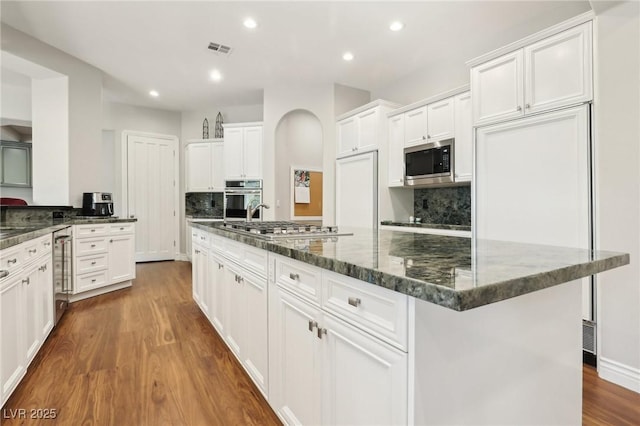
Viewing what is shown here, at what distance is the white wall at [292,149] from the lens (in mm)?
5084

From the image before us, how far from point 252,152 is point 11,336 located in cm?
396

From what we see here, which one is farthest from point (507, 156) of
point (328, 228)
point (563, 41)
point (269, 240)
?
point (269, 240)

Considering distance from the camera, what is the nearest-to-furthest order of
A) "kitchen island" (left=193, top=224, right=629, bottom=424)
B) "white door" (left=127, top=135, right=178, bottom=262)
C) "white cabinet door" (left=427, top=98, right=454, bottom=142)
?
"kitchen island" (left=193, top=224, right=629, bottom=424), "white cabinet door" (left=427, top=98, right=454, bottom=142), "white door" (left=127, top=135, right=178, bottom=262)

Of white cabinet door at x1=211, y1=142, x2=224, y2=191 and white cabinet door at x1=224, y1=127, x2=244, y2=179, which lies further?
white cabinet door at x1=211, y1=142, x2=224, y2=191

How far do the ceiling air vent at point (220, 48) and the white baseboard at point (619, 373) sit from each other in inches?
171

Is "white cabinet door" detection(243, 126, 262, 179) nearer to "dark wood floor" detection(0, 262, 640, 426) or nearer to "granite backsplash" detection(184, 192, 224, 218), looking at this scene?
"granite backsplash" detection(184, 192, 224, 218)


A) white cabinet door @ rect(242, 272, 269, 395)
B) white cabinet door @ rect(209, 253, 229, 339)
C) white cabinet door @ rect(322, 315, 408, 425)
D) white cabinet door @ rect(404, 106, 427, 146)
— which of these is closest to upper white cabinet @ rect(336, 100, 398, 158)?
white cabinet door @ rect(404, 106, 427, 146)

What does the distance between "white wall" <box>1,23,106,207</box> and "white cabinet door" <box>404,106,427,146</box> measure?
3.96 meters

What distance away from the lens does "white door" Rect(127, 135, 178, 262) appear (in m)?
5.97

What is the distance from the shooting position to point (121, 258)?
402cm

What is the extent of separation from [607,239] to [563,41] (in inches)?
53.6

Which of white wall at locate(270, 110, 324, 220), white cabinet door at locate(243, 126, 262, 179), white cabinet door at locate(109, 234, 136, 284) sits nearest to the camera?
white cabinet door at locate(109, 234, 136, 284)

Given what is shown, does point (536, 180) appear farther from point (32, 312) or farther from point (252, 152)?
point (252, 152)

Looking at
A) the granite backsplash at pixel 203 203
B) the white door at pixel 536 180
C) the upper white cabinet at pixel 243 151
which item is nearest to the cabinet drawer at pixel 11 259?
the white door at pixel 536 180
